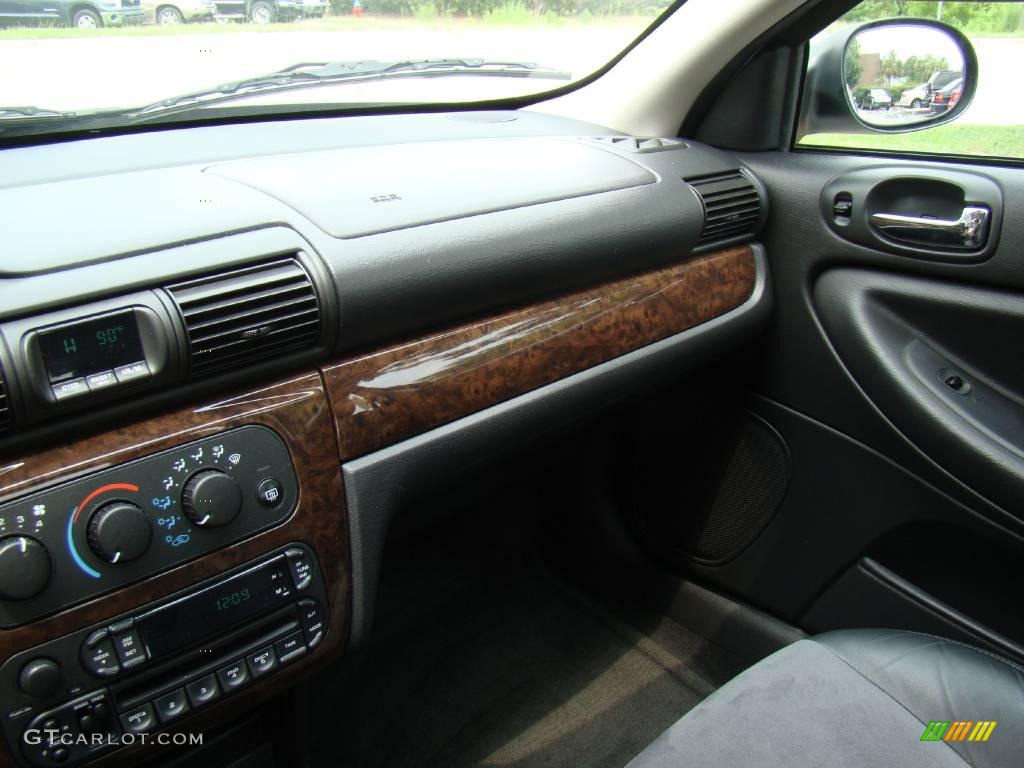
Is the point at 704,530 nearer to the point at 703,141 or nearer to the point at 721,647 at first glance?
the point at 721,647

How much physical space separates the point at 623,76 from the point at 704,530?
1.05 meters

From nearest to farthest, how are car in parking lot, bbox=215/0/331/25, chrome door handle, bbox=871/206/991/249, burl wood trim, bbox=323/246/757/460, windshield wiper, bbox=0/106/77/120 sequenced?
burl wood trim, bbox=323/246/757/460 < windshield wiper, bbox=0/106/77/120 < car in parking lot, bbox=215/0/331/25 < chrome door handle, bbox=871/206/991/249

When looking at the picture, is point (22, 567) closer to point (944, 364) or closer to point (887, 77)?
point (944, 364)

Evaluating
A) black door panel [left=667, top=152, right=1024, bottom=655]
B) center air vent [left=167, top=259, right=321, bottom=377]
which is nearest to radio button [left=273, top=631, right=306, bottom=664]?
center air vent [left=167, top=259, right=321, bottom=377]

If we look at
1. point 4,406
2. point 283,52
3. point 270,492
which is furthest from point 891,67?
point 4,406

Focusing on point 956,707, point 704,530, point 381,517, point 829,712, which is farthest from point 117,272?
point 704,530

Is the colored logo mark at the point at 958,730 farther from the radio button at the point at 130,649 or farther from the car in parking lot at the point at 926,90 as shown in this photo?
the car in parking lot at the point at 926,90

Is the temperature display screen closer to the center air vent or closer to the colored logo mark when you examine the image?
the center air vent

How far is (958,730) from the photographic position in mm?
1149

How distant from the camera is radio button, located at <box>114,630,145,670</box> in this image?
3.14 ft

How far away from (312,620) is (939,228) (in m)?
1.27

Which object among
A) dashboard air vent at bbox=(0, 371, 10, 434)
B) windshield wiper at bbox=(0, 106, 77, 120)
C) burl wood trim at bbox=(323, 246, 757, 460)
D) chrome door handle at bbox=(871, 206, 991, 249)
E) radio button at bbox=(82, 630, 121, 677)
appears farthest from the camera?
chrome door handle at bbox=(871, 206, 991, 249)

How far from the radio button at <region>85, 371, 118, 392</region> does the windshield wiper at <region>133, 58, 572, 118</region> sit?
0.69m

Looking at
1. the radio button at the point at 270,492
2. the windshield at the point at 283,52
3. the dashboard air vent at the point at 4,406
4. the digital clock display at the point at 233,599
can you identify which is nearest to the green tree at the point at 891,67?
the windshield at the point at 283,52
